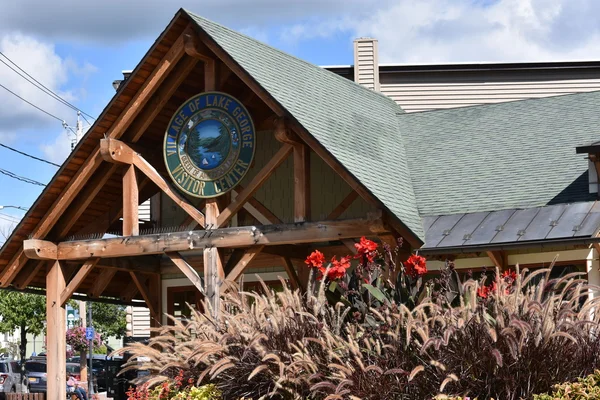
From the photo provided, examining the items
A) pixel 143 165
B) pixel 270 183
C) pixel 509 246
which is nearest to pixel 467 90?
pixel 270 183

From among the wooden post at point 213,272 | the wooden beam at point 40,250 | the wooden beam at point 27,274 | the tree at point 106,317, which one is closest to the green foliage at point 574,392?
the wooden post at point 213,272

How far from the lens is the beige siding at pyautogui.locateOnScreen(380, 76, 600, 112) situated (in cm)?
3247

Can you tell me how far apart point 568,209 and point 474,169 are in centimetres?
312

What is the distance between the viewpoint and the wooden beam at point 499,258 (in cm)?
1691

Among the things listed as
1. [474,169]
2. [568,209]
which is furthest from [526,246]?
[474,169]

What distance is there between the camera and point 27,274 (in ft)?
67.1

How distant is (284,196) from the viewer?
68.3 ft

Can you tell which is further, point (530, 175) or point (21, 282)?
point (21, 282)

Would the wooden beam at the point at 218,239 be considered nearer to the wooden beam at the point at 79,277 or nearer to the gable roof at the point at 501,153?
the wooden beam at the point at 79,277

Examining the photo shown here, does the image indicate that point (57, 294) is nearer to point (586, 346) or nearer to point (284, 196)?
point (284, 196)

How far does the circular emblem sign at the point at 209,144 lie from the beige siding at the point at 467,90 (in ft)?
48.3

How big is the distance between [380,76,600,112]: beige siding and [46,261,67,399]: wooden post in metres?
15.5

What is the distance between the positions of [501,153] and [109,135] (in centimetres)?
738

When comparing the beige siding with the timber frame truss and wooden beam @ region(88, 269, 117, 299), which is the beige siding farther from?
wooden beam @ region(88, 269, 117, 299)
